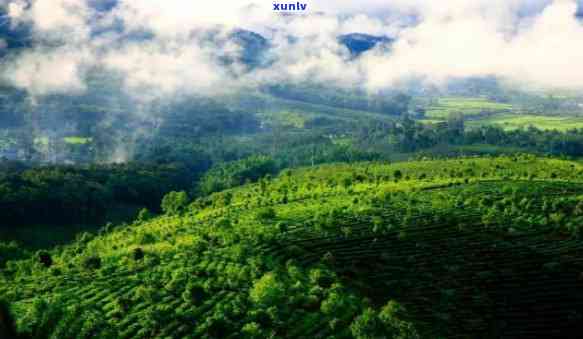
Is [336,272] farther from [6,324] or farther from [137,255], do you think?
[6,324]

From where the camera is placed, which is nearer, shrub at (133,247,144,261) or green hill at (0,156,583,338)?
green hill at (0,156,583,338)

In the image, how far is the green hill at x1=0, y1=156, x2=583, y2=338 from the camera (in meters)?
56.8

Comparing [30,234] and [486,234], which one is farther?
[30,234]

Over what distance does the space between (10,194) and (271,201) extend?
59782 millimetres

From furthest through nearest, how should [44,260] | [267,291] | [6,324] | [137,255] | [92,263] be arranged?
[44,260] → [92,263] → [137,255] → [267,291] → [6,324]

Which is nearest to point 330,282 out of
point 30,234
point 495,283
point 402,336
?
point 402,336

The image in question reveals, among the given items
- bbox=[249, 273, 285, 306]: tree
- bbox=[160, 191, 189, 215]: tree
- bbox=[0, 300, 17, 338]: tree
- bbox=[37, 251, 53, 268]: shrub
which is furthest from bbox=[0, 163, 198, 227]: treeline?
bbox=[249, 273, 285, 306]: tree

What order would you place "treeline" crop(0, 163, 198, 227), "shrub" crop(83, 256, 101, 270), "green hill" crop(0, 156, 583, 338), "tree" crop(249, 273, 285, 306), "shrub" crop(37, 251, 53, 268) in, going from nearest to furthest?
1. "green hill" crop(0, 156, 583, 338)
2. "tree" crop(249, 273, 285, 306)
3. "shrub" crop(83, 256, 101, 270)
4. "shrub" crop(37, 251, 53, 268)
5. "treeline" crop(0, 163, 198, 227)

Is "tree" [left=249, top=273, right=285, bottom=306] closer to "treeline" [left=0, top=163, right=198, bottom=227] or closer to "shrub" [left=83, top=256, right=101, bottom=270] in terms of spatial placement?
"shrub" [left=83, top=256, right=101, bottom=270]

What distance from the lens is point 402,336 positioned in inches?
2130

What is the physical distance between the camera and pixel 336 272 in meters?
67.7

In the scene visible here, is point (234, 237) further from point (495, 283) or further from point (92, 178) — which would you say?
point (92, 178)

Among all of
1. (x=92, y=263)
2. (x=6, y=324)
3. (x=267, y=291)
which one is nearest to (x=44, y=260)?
(x=92, y=263)

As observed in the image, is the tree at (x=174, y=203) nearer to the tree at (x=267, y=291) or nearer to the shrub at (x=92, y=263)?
the shrub at (x=92, y=263)
